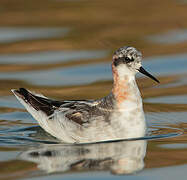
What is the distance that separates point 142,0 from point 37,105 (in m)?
9.91

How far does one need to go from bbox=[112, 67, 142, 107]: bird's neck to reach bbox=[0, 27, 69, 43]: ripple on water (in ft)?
24.4

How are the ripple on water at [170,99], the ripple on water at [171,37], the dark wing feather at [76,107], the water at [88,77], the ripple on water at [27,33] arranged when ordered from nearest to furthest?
1. the water at [88,77]
2. the dark wing feather at [76,107]
3. the ripple on water at [170,99]
4. the ripple on water at [171,37]
5. the ripple on water at [27,33]

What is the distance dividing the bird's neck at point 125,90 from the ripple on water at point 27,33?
743cm

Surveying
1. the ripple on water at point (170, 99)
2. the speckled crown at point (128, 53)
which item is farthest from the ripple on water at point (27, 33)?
the speckled crown at point (128, 53)

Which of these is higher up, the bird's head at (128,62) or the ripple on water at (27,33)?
the ripple on water at (27,33)

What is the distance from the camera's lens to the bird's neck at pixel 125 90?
1044 cm

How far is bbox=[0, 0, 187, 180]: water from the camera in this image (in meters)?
9.08

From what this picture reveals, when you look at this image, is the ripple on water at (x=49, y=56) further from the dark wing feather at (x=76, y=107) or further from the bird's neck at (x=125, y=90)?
the bird's neck at (x=125, y=90)

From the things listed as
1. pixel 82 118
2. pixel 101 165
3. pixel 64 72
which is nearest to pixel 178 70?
pixel 64 72

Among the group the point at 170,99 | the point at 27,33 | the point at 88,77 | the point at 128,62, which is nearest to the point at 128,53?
the point at 128,62

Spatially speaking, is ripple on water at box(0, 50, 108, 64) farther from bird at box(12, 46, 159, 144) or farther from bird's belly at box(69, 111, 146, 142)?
bird's belly at box(69, 111, 146, 142)

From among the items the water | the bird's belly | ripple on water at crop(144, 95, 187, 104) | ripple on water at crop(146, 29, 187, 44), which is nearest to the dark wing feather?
the bird's belly

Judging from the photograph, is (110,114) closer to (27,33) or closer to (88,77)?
(88,77)

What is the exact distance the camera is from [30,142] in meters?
10.5
